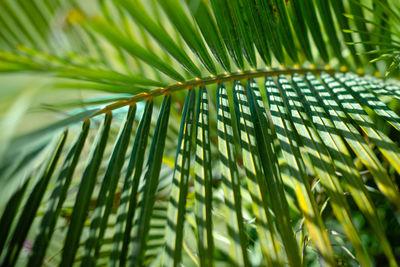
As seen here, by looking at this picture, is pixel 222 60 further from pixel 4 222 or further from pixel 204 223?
pixel 4 222

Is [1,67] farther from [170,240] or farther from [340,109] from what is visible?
[340,109]

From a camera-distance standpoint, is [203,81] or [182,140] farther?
[203,81]

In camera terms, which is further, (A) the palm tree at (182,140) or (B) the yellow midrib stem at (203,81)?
(B) the yellow midrib stem at (203,81)

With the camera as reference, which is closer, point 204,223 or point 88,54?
point 204,223

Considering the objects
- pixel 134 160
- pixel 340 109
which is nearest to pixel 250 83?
pixel 340 109

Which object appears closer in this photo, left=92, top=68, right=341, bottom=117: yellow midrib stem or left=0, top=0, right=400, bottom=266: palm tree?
left=0, top=0, right=400, bottom=266: palm tree

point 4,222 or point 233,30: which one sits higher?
point 233,30

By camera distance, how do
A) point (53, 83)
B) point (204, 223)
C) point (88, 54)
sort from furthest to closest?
point (88, 54), point (204, 223), point (53, 83)

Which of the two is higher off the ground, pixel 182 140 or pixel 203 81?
pixel 203 81

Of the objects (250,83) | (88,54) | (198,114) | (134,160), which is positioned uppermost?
(88,54)

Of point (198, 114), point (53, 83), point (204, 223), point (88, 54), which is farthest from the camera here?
point (88, 54)
